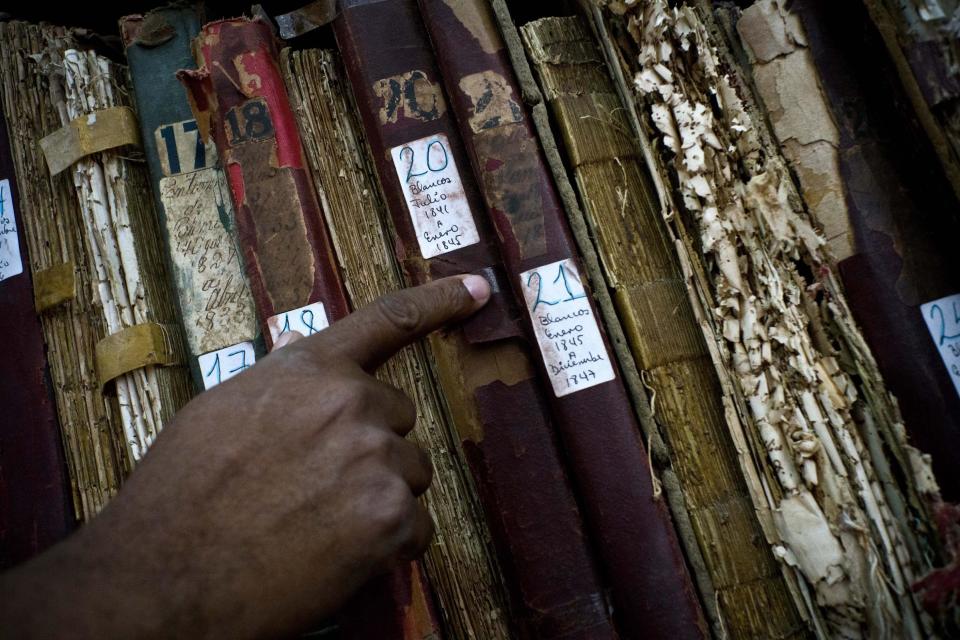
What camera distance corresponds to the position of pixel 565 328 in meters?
0.66

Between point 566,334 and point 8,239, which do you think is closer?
point 566,334

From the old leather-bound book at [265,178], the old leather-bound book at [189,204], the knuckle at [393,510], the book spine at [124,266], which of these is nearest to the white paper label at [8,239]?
the book spine at [124,266]

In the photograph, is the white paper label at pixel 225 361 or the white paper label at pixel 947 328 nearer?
the white paper label at pixel 947 328

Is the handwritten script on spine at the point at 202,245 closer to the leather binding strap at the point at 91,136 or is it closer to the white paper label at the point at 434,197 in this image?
the leather binding strap at the point at 91,136

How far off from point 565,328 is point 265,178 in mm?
411

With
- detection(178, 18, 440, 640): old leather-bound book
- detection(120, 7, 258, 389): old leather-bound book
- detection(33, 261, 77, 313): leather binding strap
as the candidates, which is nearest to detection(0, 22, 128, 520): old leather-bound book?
detection(33, 261, 77, 313): leather binding strap

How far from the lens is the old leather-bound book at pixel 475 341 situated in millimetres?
647

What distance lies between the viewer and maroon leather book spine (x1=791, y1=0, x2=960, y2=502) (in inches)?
23.6

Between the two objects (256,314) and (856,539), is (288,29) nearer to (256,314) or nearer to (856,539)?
(256,314)

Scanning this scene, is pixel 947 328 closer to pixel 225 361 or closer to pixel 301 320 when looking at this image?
pixel 301 320

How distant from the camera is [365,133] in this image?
0.76 meters

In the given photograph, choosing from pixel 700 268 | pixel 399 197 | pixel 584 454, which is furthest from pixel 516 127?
pixel 584 454

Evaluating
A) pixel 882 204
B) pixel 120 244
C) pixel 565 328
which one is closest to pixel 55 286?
pixel 120 244

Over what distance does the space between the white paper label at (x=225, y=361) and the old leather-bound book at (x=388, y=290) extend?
153 millimetres
